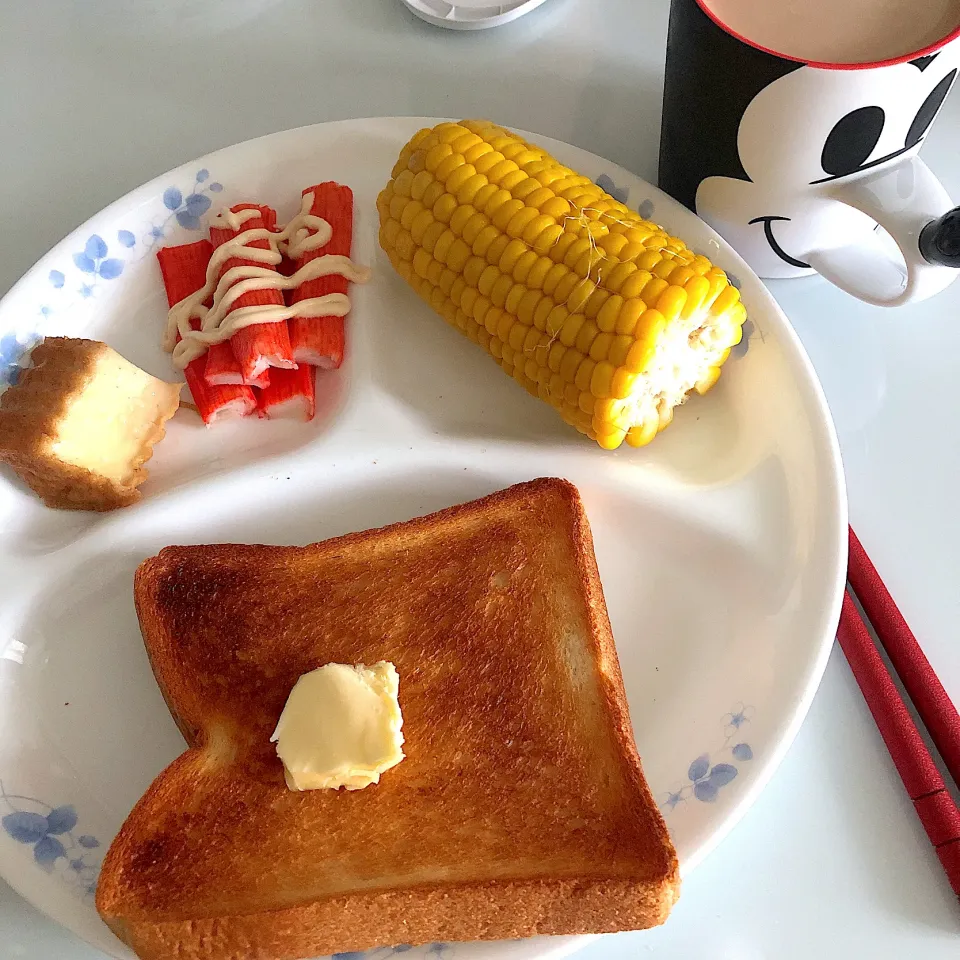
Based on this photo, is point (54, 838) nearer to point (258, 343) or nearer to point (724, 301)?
point (258, 343)

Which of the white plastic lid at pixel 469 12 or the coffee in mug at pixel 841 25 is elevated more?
the coffee in mug at pixel 841 25

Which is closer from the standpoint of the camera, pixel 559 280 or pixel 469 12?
pixel 559 280

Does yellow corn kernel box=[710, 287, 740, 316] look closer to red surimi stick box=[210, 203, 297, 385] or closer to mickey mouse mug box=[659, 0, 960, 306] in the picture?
mickey mouse mug box=[659, 0, 960, 306]

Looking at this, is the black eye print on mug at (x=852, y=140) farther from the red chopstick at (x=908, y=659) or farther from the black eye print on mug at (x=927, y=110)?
the red chopstick at (x=908, y=659)

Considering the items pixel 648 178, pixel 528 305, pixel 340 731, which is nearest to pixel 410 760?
pixel 340 731

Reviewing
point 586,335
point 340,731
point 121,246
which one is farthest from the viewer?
point 121,246

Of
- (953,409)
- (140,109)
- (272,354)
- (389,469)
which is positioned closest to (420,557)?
(389,469)

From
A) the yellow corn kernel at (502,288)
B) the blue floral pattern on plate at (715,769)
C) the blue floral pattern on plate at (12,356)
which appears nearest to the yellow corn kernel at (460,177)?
the yellow corn kernel at (502,288)
